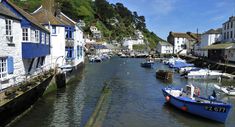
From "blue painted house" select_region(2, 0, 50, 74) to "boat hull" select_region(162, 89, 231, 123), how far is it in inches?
597

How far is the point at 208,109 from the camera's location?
2420 centimetres

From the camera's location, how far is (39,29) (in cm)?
3350

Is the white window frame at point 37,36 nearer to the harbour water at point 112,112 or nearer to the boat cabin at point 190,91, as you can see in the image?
the harbour water at point 112,112

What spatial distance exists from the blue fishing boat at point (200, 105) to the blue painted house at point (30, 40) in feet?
47.5

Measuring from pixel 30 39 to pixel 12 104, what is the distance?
1039cm

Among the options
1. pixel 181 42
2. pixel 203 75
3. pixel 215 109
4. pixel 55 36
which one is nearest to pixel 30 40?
pixel 55 36

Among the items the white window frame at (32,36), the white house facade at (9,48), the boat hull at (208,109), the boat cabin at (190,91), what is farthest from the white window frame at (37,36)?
the boat cabin at (190,91)

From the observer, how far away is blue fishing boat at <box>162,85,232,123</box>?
77.2ft

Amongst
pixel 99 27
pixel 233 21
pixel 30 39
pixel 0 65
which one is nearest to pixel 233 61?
pixel 233 21

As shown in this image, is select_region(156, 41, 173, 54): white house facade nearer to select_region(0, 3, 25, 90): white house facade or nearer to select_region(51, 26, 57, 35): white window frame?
select_region(51, 26, 57, 35): white window frame

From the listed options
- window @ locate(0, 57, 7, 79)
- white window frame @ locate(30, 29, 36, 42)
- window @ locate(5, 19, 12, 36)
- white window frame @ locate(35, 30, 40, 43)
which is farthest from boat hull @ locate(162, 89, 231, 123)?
white window frame @ locate(35, 30, 40, 43)

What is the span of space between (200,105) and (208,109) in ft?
2.54

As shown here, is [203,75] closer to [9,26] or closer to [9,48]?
[9,48]

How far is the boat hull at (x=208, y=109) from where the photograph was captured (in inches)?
922
